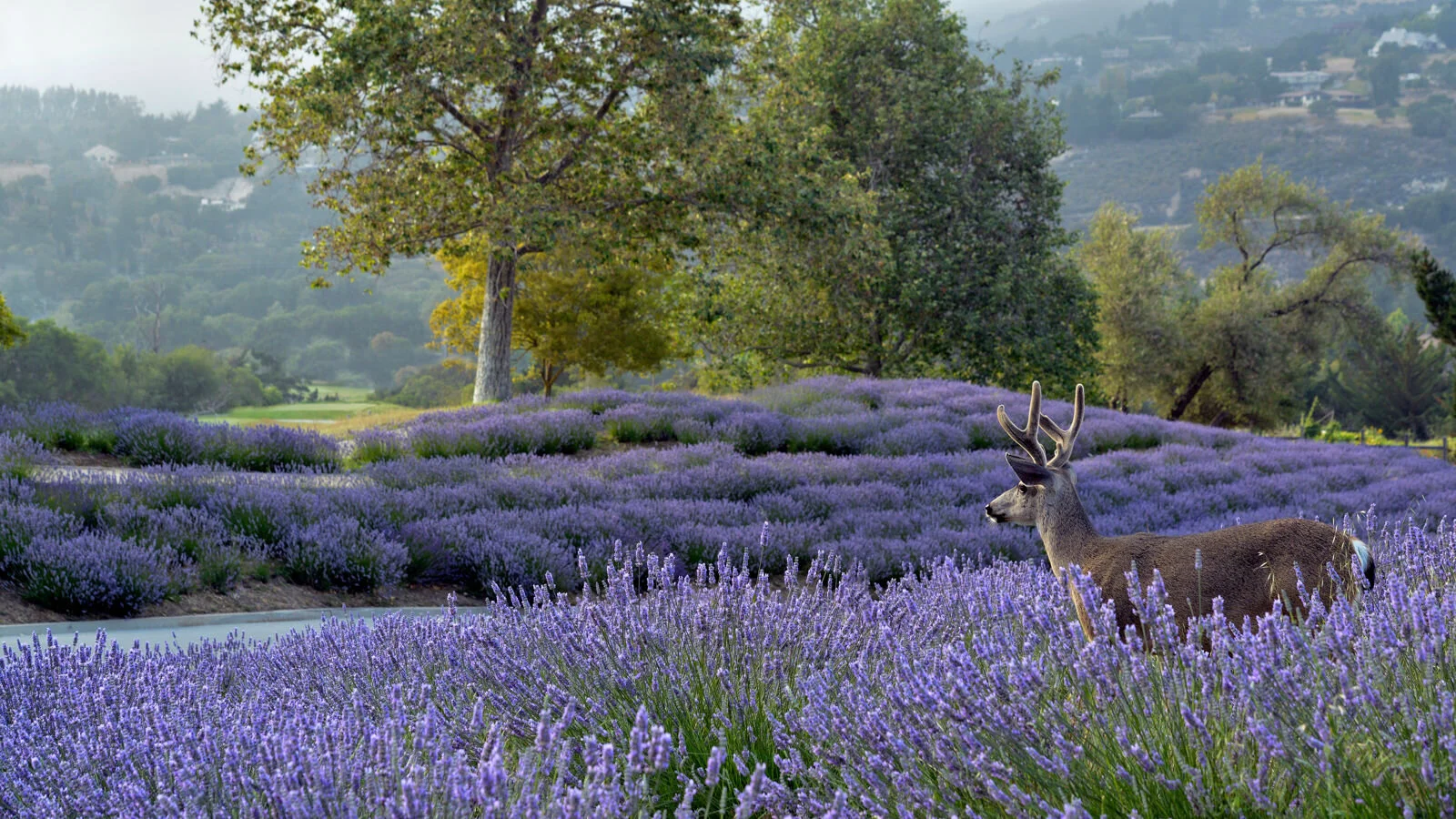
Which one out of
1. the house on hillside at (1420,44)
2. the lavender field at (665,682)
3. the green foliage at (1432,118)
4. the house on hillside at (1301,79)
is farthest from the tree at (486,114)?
the house on hillside at (1420,44)

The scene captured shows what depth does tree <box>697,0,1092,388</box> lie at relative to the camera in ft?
72.8

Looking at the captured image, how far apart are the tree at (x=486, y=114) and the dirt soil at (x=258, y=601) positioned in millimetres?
10293

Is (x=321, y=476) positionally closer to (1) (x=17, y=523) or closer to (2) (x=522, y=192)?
(1) (x=17, y=523)

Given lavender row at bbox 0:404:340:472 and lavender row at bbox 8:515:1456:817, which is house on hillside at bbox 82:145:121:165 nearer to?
lavender row at bbox 0:404:340:472

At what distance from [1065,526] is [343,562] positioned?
13.1 feet

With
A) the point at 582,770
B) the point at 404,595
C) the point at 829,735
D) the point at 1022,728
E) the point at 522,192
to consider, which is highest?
the point at 522,192

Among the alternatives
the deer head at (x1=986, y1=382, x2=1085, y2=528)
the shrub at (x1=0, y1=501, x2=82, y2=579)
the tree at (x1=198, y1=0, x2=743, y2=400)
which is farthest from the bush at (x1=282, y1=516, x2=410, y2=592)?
the tree at (x1=198, y1=0, x2=743, y2=400)

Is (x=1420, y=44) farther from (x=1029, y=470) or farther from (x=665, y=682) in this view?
(x=665, y=682)

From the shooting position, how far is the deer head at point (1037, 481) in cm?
343

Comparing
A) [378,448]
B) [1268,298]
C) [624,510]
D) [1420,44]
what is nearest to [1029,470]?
[624,510]

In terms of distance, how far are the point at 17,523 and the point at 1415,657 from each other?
20.2ft

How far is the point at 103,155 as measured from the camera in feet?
507

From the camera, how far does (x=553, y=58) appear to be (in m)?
17.5

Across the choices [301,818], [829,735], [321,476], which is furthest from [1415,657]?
[321,476]
